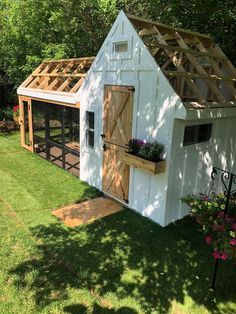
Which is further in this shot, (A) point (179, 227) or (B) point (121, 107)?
(B) point (121, 107)

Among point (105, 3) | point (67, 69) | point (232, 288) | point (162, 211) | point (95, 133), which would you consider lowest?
point (232, 288)

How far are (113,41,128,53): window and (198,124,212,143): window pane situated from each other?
2.50m

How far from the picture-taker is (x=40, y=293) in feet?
13.8

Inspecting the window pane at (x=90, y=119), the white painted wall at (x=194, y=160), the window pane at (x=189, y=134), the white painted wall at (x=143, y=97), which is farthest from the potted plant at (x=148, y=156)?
the window pane at (x=90, y=119)

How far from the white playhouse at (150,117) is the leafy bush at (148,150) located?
0.15 m

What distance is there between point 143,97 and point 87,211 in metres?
3.07

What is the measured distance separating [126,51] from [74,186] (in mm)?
4125

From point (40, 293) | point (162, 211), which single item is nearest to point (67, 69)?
point (162, 211)

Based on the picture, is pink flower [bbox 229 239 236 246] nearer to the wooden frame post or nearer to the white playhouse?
the white playhouse

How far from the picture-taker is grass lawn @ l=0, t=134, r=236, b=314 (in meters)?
4.12

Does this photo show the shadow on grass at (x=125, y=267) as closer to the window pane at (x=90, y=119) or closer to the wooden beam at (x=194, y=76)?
the window pane at (x=90, y=119)

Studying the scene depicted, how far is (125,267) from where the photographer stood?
489cm

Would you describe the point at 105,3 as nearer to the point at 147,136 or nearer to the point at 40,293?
the point at 147,136

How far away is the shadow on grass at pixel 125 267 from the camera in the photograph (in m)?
4.24
